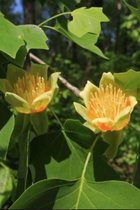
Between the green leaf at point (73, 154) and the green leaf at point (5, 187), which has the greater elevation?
the green leaf at point (73, 154)

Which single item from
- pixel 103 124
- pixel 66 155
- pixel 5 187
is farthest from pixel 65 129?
pixel 5 187

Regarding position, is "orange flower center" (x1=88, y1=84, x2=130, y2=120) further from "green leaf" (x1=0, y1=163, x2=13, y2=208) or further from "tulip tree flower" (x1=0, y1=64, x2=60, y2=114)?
"green leaf" (x1=0, y1=163, x2=13, y2=208)

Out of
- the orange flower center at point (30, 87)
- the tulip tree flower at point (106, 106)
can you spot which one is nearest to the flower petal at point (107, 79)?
the tulip tree flower at point (106, 106)

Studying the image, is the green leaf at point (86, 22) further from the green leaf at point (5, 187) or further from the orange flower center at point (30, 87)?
the green leaf at point (5, 187)

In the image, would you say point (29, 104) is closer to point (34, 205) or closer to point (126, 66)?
point (34, 205)

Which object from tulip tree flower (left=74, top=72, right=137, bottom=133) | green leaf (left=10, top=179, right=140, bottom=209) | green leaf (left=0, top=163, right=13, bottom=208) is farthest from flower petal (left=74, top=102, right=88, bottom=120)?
green leaf (left=0, top=163, right=13, bottom=208)

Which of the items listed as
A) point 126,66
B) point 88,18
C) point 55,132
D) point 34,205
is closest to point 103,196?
point 34,205
